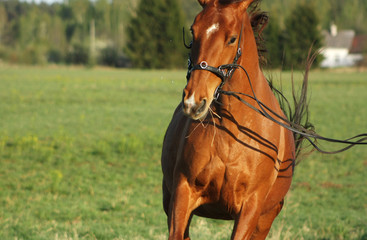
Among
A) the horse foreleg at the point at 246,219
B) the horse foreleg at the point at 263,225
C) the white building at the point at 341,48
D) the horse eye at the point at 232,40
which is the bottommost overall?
the horse foreleg at the point at 263,225

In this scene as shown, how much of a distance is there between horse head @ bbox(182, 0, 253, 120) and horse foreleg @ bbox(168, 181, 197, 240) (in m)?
0.75

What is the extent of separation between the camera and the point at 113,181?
34.9 ft

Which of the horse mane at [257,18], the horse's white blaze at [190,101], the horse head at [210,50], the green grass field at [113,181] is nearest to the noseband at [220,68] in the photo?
the horse head at [210,50]

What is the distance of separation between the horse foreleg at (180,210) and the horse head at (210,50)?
751 millimetres

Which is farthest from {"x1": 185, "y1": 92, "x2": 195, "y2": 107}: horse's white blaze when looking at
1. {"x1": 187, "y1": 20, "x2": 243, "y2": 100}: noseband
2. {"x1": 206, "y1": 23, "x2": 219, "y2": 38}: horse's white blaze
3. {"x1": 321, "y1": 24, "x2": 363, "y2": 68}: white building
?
{"x1": 321, "y1": 24, "x2": 363, "y2": 68}: white building

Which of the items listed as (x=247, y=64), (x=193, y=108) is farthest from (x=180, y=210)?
(x=247, y=64)

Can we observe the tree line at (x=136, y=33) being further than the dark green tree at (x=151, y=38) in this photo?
No

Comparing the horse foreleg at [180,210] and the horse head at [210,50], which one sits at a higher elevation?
the horse head at [210,50]

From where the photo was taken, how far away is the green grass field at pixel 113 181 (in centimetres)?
720

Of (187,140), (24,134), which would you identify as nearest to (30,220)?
(187,140)

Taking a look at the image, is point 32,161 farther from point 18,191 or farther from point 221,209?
point 221,209

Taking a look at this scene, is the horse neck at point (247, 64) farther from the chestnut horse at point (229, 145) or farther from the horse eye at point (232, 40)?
the horse eye at point (232, 40)

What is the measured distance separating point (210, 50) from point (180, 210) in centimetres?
121

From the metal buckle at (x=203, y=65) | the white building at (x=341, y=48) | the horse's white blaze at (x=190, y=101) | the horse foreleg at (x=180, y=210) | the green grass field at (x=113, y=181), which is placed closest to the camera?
the horse's white blaze at (x=190, y=101)
